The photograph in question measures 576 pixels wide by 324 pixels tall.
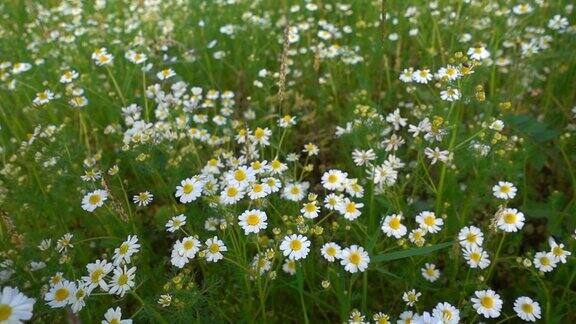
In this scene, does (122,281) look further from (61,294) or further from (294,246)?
(294,246)

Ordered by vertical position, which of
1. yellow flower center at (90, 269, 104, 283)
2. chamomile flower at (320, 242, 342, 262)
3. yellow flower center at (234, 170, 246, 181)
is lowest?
chamomile flower at (320, 242, 342, 262)

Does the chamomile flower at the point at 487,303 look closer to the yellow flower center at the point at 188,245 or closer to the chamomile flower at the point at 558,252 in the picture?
the chamomile flower at the point at 558,252

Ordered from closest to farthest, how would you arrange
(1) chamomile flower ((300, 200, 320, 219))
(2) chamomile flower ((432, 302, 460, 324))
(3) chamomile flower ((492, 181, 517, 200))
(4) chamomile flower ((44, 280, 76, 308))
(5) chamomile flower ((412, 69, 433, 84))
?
(2) chamomile flower ((432, 302, 460, 324)) → (4) chamomile flower ((44, 280, 76, 308)) → (1) chamomile flower ((300, 200, 320, 219)) → (3) chamomile flower ((492, 181, 517, 200)) → (5) chamomile flower ((412, 69, 433, 84))

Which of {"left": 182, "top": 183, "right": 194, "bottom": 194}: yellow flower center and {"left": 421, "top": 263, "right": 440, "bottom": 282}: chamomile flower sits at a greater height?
{"left": 182, "top": 183, "right": 194, "bottom": 194}: yellow flower center

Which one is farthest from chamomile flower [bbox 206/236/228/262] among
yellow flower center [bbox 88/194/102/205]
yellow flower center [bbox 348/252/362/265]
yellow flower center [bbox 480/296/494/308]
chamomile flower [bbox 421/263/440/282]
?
yellow flower center [bbox 480/296/494/308]

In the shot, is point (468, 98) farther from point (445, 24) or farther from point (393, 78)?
point (445, 24)

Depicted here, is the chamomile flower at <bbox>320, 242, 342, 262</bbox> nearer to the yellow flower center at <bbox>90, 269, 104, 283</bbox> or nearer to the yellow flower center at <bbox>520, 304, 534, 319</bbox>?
the yellow flower center at <bbox>520, 304, 534, 319</bbox>

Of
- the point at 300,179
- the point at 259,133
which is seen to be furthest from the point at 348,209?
the point at 259,133

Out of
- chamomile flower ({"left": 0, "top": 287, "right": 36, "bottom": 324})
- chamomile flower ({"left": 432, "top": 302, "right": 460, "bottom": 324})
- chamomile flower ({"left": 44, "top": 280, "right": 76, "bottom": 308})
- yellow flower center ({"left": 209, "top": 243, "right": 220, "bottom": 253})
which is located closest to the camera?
chamomile flower ({"left": 0, "top": 287, "right": 36, "bottom": 324})
